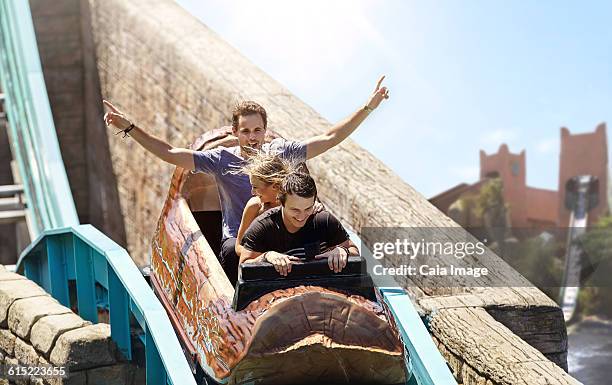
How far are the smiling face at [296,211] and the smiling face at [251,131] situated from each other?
1.63 feet

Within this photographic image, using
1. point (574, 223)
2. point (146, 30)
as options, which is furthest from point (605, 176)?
point (146, 30)

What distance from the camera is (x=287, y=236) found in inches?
143

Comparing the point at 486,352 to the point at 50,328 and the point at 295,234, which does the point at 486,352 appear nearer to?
the point at 295,234

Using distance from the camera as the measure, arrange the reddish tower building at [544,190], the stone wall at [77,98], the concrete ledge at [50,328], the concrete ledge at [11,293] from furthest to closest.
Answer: the reddish tower building at [544,190] < the stone wall at [77,98] < the concrete ledge at [11,293] < the concrete ledge at [50,328]

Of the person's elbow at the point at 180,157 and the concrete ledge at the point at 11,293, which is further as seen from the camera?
the concrete ledge at the point at 11,293

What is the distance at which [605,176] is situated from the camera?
145ft

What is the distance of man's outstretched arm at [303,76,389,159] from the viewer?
417 centimetres

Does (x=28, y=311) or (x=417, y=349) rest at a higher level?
(x=28, y=311)

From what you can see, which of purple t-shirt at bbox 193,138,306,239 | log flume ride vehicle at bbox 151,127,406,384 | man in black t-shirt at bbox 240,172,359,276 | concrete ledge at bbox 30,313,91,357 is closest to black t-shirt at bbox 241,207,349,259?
man in black t-shirt at bbox 240,172,359,276

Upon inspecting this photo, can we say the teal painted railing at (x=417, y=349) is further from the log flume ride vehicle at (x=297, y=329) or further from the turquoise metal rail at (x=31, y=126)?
the turquoise metal rail at (x=31, y=126)

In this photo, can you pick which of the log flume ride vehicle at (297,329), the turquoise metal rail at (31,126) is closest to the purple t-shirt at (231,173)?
the log flume ride vehicle at (297,329)

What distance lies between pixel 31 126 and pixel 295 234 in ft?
20.1

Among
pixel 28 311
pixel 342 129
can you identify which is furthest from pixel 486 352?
pixel 28 311

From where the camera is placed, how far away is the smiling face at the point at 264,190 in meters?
3.79
